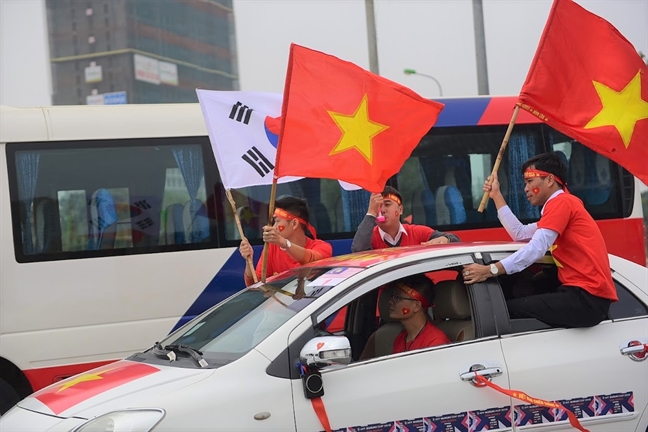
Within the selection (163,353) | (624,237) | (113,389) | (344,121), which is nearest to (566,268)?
(344,121)

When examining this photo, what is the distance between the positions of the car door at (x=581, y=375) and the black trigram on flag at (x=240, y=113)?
3083mm

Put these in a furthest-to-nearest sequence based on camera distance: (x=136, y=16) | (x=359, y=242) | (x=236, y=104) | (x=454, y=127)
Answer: (x=136, y=16) < (x=454, y=127) < (x=236, y=104) < (x=359, y=242)

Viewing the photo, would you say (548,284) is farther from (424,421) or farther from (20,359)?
(20,359)

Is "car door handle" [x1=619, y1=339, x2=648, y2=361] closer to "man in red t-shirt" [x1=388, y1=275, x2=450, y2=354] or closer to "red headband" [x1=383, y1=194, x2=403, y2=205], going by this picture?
"man in red t-shirt" [x1=388, y1=275, x2=450, y2=354]

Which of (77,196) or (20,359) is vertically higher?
(77,196)

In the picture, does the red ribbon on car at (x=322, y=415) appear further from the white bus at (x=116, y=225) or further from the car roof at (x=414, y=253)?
the white bus at (x=116, y=225)

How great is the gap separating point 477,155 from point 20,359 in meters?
5.14

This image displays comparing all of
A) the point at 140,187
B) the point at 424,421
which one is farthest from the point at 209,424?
the point at 140,187

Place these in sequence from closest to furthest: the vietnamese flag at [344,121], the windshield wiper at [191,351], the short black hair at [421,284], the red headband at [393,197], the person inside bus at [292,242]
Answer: the windshield wiper at [191,351]
the short black hair at [421,284]
the vietnamese flag at [344,121]
the person inside bus at [292,242]
the red headband at [393,197]

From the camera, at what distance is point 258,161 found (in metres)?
6.79

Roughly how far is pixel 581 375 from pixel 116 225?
499 centimetres

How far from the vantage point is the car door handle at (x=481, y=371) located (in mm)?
4391

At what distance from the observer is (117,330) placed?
795cm

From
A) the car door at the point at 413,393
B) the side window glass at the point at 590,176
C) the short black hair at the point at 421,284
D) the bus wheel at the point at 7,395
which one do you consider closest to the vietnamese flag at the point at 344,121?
the short black hair at the point at 421,284
